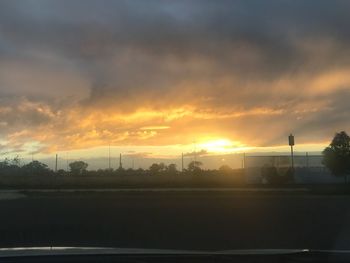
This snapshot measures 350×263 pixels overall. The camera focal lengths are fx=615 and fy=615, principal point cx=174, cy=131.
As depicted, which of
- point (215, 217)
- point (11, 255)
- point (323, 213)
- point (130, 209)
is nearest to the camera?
point (11, 255)

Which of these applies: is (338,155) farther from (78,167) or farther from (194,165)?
(78,167)

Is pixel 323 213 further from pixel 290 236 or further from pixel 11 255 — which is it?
pixel 11 255

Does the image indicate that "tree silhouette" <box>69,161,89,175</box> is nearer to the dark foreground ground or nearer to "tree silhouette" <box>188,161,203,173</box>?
"tree silhouette" <box>188,161,203,173</box>

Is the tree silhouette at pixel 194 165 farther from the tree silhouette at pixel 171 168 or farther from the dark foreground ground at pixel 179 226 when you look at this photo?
the dark foreground ground at pixel 179 226

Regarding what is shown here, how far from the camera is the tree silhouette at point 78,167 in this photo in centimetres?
6769

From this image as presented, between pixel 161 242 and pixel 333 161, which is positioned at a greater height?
pixel 333 161

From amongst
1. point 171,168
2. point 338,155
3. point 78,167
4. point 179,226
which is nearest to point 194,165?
point 171,168

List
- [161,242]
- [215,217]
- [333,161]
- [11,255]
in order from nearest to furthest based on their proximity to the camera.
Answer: [11,255], [161,242], [215,217], [333,161]

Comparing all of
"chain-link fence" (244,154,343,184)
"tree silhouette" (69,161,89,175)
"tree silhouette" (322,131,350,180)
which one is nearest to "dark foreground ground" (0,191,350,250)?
"tree silhouette" (322,131,350,180)

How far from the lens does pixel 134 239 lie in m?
12.9

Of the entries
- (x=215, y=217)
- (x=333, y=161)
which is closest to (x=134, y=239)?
(x=215, y=217)

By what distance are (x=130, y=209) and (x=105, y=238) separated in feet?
22.9

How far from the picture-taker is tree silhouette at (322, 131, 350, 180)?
4925 centimetres

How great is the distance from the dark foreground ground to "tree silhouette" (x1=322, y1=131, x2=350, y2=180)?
2873cm
